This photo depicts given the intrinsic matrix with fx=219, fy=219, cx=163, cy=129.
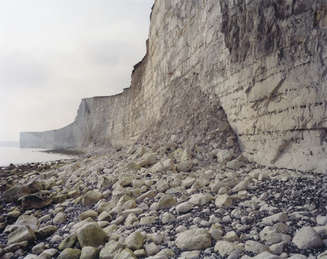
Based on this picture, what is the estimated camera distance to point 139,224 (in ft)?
6.82

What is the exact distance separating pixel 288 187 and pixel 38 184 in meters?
4.41

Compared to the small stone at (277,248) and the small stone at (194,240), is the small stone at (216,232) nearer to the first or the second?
the small stone at (194,240)

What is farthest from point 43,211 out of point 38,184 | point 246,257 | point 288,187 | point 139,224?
point 288,187

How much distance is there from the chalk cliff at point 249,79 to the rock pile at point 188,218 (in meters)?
0.41

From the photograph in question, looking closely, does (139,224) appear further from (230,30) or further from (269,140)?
(230,30)

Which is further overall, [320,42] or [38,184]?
[38,184]

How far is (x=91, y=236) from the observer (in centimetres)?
187

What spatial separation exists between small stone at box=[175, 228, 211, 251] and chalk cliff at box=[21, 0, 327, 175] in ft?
5.13

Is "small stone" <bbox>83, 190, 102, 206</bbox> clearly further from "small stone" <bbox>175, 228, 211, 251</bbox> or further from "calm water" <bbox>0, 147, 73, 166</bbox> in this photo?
"calm water" <bbox>0, 147, 73, 166</bbox>

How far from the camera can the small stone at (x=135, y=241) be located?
1678 mm

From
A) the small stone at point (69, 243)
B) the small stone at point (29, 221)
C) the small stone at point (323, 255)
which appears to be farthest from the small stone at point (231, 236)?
the small stone at point (29, 221)

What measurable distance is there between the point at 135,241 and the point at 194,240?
0.47 m

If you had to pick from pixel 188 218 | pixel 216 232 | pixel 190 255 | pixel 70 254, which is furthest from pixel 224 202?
pixel 70 254

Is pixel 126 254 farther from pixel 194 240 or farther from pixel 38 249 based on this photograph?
pixel 38 249
